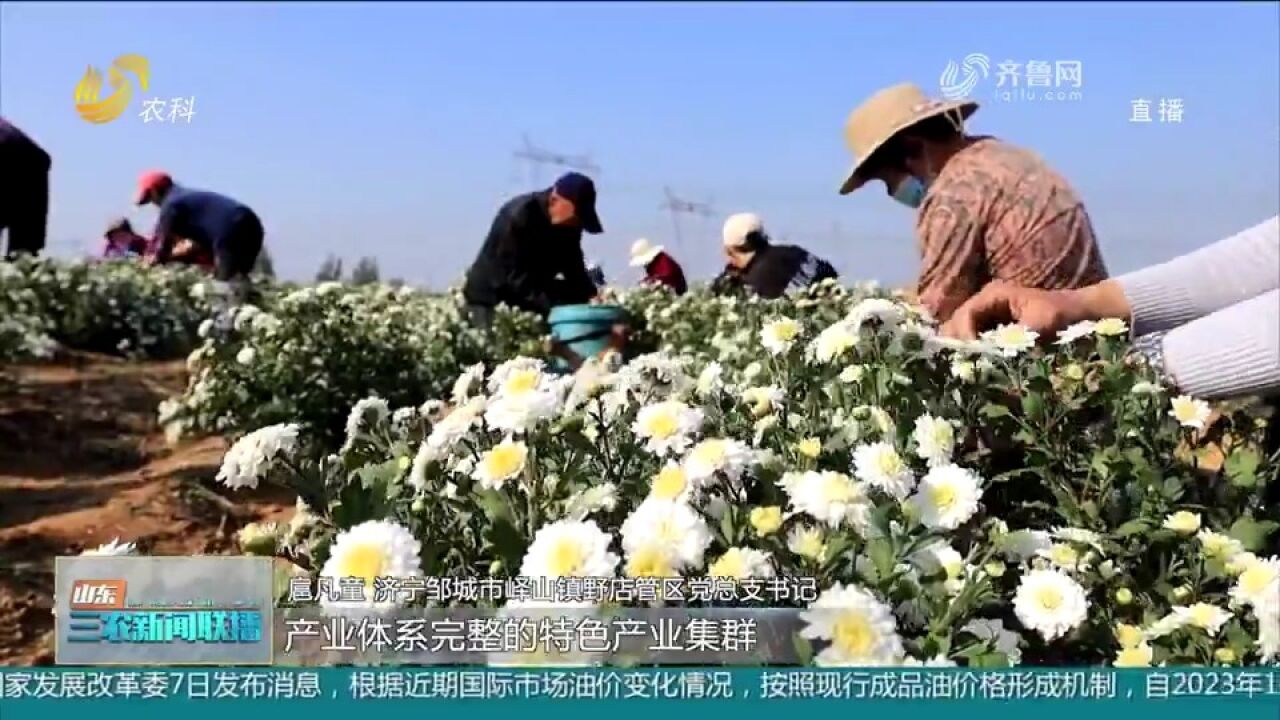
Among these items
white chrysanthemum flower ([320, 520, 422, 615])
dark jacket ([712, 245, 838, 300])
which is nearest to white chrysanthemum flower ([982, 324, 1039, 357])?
white chrysanthemum flower ([320, 520, 422, 615])

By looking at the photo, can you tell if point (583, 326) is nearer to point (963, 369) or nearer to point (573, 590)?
point (963, 369)

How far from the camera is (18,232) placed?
8.23 ft

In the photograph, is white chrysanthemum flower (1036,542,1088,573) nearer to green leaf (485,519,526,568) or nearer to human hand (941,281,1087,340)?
human hand (941,281,1087,340)

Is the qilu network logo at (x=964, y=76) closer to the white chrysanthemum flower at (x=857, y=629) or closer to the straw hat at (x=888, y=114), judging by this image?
the straw hat at (x=888, y=114)

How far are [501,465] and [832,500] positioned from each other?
1.24 feet

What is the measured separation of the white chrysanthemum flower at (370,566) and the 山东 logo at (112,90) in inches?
35.5

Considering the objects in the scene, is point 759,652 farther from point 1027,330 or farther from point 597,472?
point 1027,330

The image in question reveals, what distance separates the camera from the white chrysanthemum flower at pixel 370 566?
4.24ft

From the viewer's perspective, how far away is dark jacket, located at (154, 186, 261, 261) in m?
2.31

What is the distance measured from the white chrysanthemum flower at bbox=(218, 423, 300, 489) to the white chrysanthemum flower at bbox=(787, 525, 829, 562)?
0.60 metres

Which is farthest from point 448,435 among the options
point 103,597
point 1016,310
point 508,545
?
point 1016,310

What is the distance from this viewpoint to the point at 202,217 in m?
2.62

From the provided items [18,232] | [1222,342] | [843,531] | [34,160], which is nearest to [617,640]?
[843,531]

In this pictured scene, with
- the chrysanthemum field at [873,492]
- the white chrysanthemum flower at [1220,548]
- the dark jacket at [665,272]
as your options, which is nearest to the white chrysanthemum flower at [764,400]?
the chrysanthemum field at [873,492]
